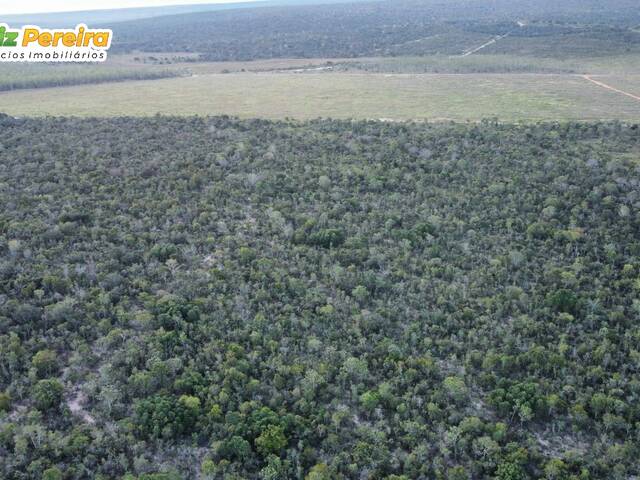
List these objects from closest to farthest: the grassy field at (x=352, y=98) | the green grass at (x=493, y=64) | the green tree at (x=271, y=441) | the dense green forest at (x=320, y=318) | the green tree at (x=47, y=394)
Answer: the green tree at (x=271, y=441)
the dense green forest at (x=320, y=318)
the green tree at (x=47, y=394)
the grassy field at (x=352, y=98)
the green grass at (x=493, y=64)

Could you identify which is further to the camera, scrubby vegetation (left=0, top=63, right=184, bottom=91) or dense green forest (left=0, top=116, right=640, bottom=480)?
scrubby vegetation (left=0, top=63, right=184, bottom=91)

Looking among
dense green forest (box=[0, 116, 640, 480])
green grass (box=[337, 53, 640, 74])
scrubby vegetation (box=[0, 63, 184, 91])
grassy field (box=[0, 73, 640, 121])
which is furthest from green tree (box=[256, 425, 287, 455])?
green grass (box=[337, 53, 640, 74])

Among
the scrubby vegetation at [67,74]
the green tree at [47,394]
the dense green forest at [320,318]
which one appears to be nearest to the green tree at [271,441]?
the dense green forest at [320,318]

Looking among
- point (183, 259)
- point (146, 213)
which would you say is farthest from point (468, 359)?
point (146, 213)

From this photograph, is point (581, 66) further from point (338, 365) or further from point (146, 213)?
point (338, 365)

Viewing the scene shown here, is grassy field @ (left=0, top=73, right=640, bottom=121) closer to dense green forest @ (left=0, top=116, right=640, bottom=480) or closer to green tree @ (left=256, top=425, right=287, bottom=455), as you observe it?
dense green forest @ (left=0, top=116, right=640, bottom=480)

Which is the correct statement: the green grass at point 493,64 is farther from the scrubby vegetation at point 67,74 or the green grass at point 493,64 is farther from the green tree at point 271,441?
the green tree at point 271,441
